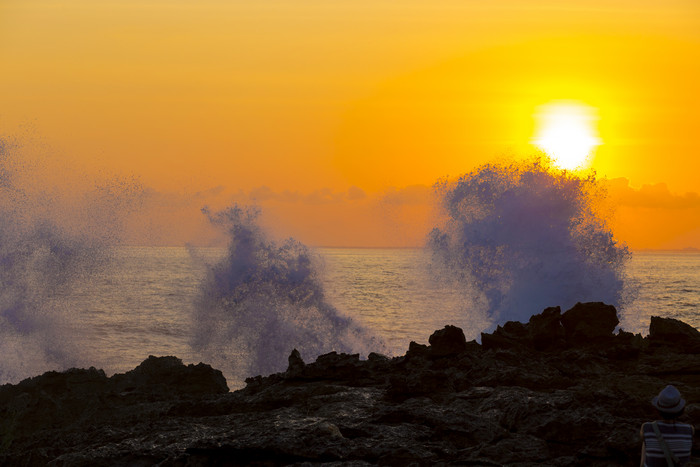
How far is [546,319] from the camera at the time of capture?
1189 centimetres

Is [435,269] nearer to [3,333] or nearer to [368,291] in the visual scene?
[3,333]

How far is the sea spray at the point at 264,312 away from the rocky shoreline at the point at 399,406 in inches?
410

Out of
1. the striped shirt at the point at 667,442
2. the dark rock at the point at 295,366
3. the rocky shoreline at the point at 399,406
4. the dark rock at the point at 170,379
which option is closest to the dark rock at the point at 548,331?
the rocky shoreline at the point at 399,406

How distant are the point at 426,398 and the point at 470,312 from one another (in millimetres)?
19175

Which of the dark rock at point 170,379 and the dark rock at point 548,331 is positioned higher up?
the dark rock at point 548,331

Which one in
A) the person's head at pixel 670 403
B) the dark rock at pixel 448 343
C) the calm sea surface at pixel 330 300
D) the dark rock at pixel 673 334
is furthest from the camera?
the calm sea surface at pixel 330 300

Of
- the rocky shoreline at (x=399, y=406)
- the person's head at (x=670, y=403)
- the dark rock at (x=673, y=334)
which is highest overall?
the person's head at (x=670, y=403)

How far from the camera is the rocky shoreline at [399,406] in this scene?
7.35 meters

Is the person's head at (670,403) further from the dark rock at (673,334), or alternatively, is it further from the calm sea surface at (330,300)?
the calm sea surface at (330,300)

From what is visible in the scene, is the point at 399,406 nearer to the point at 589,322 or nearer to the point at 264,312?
the point at 589,322

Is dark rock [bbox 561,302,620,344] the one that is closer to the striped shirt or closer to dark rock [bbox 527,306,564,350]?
dark rock [bbox 527,306,564,350]

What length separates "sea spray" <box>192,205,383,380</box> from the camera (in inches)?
922

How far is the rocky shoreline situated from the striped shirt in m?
1.29

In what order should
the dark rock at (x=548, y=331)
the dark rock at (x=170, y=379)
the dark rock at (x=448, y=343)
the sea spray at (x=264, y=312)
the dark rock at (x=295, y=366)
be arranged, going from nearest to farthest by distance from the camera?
the dark rock at (x=295, y=366) → the dark rock at (x=448, y=343) → the dark rock at (x=548, y=331) → the dark rock at (x=170, y=379) → the sea spray at (x=264, y=312)
